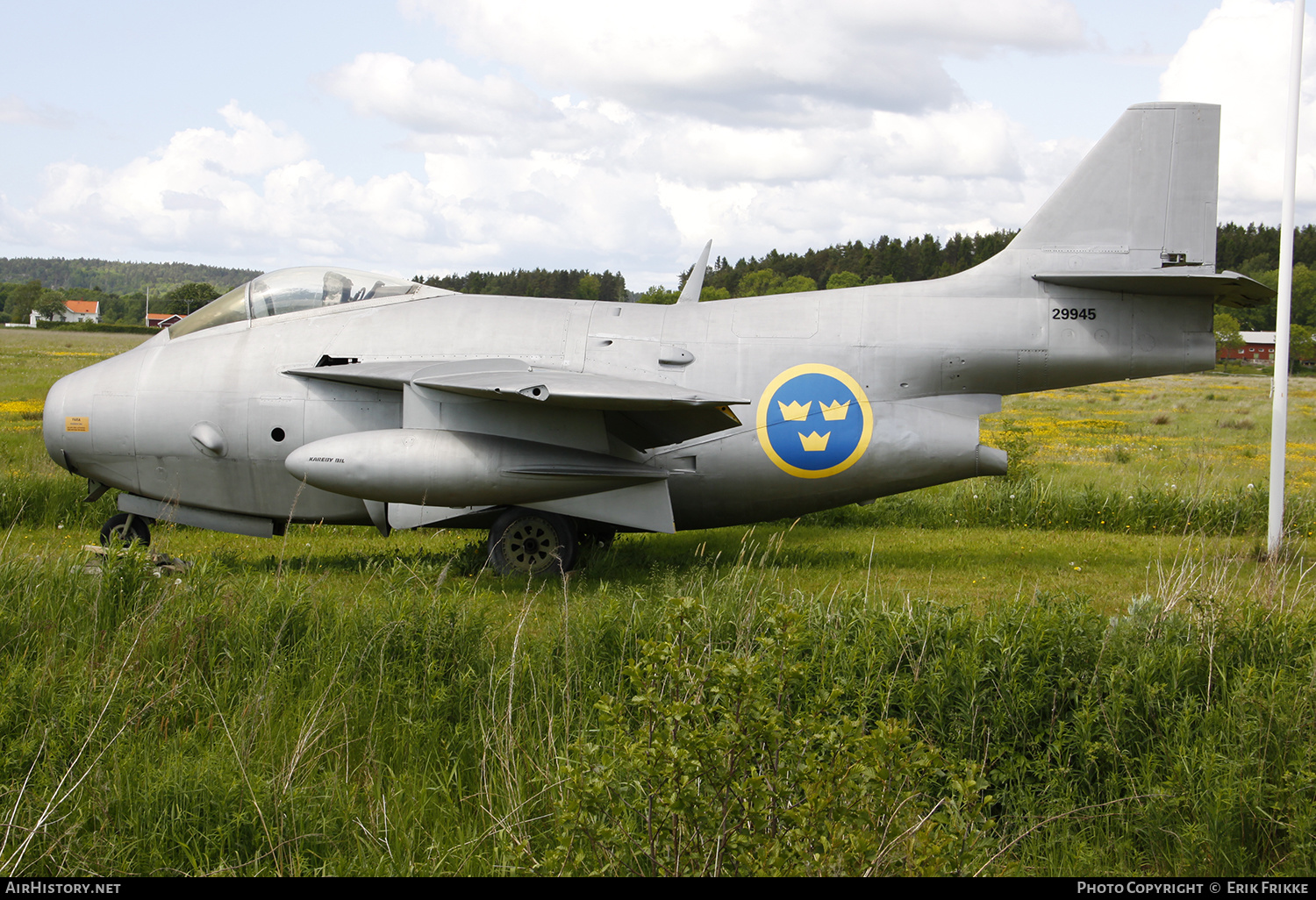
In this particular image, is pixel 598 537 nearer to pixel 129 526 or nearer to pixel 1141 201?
pixel 129 526

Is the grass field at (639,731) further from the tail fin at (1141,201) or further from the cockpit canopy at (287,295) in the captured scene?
the tail fin at (1141,201)

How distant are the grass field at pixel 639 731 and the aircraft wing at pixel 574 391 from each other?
5.46ft

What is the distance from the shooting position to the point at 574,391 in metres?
7.67

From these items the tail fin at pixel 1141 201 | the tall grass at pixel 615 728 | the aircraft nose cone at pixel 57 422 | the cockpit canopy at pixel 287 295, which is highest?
the tail fin at pixel 1141 201

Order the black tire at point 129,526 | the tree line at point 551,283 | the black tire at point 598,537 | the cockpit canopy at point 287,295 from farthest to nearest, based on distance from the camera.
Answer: the tree line at point 551,283
the black tire at point 598,537
the cockpit canopy at point 287,295
the black tire at point 129,526

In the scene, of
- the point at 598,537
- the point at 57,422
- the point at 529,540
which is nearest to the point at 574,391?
the point at 529,540

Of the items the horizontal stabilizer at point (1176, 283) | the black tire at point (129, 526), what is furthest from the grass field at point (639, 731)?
the horizontal stabilizer at point (1176, 283)

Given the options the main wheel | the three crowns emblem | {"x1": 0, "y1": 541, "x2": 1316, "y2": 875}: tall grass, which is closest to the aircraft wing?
the three crowns emblem

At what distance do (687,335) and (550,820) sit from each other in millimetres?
5772

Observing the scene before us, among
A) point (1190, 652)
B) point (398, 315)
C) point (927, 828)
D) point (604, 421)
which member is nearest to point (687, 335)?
point (604, 421)

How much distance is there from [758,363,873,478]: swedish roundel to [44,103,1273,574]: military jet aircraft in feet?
0.06

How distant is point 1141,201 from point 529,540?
7126 mm

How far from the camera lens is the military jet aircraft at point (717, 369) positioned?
347 inches

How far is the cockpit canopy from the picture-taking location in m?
9.41
